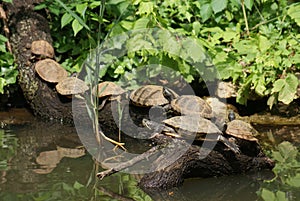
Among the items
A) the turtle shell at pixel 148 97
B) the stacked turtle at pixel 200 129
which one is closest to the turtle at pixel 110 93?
the turtle shell at pixel 148 97

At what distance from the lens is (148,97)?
5.64 m

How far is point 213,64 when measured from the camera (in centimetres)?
650

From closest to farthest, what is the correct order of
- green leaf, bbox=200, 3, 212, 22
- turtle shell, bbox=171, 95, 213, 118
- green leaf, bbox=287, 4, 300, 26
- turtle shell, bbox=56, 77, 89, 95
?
turtle shell, bbox=171, 95, 213, 118, turtle shell, bbox=56, 77, 89, 95, green leaf, bbox=287, 4, 300, 26, green leaf, bbox=200, 3, 212, 22

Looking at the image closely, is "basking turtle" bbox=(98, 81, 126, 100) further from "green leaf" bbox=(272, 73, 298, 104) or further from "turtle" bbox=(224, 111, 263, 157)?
"green leaf" bbox=(272, 73, 298, 104)

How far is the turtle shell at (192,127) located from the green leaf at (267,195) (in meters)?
0.58

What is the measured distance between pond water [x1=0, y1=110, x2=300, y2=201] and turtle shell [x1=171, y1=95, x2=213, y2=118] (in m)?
0.70

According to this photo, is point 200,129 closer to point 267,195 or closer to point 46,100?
point 267,195

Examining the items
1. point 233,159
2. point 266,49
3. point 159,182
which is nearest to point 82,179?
point 159,182

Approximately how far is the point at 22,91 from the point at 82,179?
2.50 metres

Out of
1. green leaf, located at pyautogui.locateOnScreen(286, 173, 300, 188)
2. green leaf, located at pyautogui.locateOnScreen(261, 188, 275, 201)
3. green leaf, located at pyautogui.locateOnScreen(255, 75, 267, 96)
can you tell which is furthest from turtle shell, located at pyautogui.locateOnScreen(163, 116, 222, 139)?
green leaf, located at pyautogui.locateOnScreen(255, 75, 267, 96)

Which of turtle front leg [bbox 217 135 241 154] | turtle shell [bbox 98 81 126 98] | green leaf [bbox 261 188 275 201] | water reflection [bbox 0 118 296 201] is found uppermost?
turtle shell [bbox 98 81 126 98]

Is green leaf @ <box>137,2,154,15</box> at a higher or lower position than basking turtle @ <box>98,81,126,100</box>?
higher

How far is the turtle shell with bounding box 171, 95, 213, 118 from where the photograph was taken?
17.1ft

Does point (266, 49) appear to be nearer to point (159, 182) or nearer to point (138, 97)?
point (138, 97)
